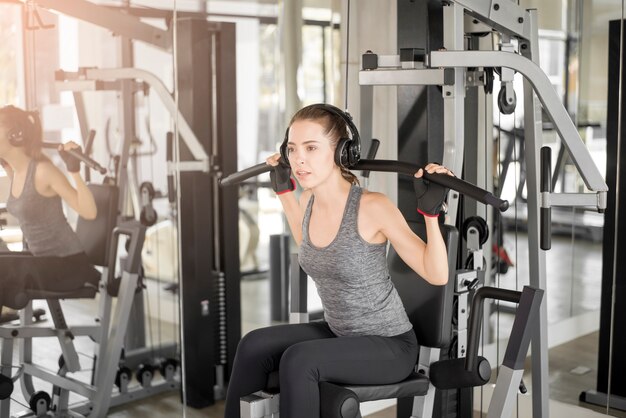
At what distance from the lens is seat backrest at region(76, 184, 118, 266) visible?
2521 millimetres

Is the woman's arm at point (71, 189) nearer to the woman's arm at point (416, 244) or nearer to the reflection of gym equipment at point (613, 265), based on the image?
the woman's arm at point (416, 244)

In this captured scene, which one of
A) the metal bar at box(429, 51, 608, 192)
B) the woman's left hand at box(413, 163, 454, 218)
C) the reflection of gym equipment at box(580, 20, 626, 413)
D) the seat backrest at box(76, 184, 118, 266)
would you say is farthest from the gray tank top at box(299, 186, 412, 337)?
the reflection of gym equipment at box(580, 20, 626, 413)

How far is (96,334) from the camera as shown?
261 cm

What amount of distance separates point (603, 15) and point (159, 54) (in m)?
1.69

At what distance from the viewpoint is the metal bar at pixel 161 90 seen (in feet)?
8.37

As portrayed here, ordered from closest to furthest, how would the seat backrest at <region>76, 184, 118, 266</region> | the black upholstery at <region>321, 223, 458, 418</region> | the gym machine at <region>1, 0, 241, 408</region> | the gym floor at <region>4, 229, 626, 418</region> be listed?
the black upholstery at <region>321, 223, 458, 418</region>
the seat backrest at <region>76, 184, 118, 266</region>
the gym machine at <region>1, 0, 241, 408</region>
the gym floor at <region>4, 229, 626, 418</region>

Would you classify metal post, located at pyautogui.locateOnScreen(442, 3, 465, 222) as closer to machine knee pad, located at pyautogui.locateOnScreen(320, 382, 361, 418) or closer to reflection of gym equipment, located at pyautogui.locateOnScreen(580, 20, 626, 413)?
machine knee pad, located at pyautogui.locateOnScreen(320, 382, 361, 418)

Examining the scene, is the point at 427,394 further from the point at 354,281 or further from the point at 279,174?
the point at 279,174

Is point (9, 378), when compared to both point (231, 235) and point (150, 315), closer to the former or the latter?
point (150, 315)

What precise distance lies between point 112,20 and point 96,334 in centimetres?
105

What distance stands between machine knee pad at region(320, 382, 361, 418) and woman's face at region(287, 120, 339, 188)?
1.80 ft

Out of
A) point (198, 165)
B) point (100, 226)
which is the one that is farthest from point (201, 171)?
point (100, 226)

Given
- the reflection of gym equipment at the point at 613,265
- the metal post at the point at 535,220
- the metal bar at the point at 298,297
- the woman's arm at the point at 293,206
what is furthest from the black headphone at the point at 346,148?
the reflection of gym equipment at the point at 613,265

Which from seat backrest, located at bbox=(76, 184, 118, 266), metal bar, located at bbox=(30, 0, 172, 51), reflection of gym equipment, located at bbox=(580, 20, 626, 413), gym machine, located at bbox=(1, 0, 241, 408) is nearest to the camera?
metal bar, located at bbox=(30, 0, 172, 51)
